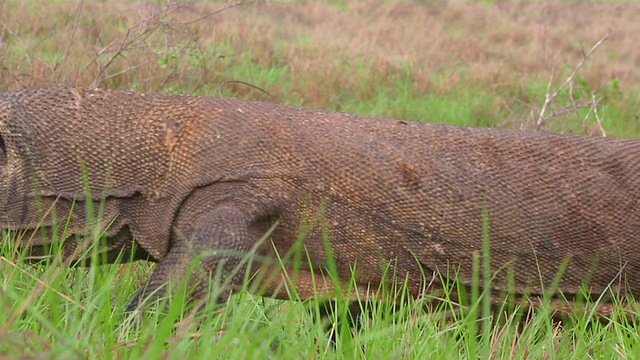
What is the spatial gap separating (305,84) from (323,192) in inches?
193

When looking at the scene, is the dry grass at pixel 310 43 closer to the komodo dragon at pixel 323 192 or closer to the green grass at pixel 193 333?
the komodo dragon at pixel 323 192

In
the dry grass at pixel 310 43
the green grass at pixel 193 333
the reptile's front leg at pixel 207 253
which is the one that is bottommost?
the dry grass at pixel 310 43

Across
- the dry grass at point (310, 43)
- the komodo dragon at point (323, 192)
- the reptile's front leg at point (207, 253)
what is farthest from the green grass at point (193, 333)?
the dry grass at point (310, 43)

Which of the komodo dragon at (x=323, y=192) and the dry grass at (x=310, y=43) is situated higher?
the komodo dragon at (x=323, y=192)

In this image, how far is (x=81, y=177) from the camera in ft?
9.04

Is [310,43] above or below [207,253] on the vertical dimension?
below

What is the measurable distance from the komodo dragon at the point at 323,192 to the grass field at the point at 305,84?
157 millimetres

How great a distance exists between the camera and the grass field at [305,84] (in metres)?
1.74

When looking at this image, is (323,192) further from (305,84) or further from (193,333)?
(305,84)

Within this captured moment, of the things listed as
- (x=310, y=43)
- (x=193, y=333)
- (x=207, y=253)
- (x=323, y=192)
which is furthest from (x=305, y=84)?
(x=193, y=333)

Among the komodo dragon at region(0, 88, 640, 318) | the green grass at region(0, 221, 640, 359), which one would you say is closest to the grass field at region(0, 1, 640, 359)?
the green grass at region(0, 221, 640, 359)

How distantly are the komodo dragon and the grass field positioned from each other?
6.2 inches

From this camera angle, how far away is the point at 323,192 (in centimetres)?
274

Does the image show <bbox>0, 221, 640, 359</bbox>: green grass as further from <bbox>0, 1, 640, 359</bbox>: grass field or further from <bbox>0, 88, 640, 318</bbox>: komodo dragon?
<bbox>0, 88, 640, 318</bbox>: komodo dragon
